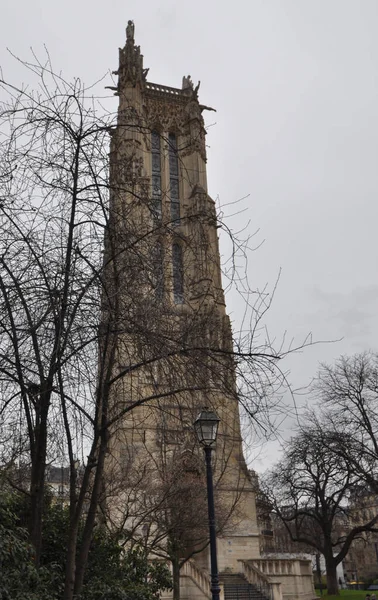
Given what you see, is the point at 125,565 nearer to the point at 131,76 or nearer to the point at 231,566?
the point at 231,566

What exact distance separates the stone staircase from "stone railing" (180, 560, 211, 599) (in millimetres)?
885

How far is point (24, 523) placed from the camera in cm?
897

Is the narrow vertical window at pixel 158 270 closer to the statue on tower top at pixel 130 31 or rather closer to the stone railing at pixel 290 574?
the stone railing at pixel 290 574

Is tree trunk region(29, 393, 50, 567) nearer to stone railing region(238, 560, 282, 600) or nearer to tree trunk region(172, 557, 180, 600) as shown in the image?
tree trunk region(172, 557, 180, 600)

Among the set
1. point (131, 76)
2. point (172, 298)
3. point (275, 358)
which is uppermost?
point (131, 76)

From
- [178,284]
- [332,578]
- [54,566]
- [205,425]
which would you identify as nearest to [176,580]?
[205,425]

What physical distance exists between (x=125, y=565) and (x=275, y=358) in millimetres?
6655

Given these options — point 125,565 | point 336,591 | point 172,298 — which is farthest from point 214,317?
point 336,591

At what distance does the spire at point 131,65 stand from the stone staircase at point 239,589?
33.6 metres

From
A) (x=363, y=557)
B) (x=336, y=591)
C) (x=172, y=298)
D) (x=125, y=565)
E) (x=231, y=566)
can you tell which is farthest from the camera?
(x=363, y=557)

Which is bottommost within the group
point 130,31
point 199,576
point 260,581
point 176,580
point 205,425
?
point 260,581

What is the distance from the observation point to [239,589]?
2462 cm

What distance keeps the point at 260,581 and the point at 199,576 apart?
2678 mm

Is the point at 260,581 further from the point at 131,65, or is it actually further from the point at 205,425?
the point at 131,65
